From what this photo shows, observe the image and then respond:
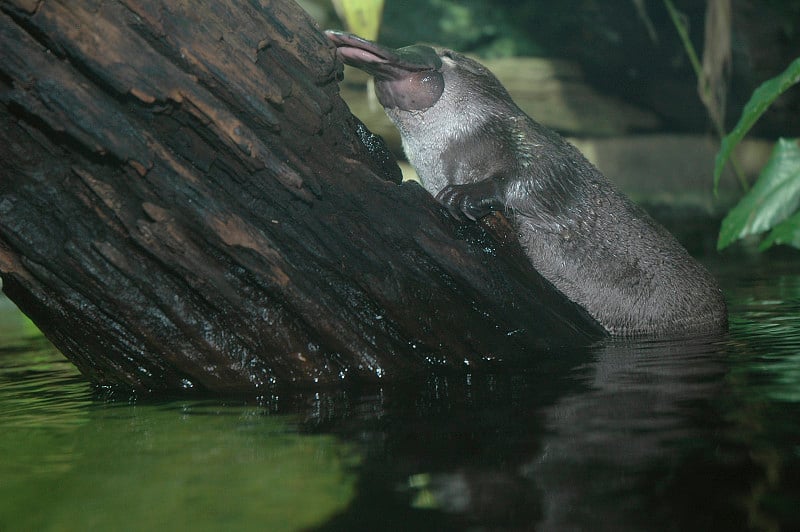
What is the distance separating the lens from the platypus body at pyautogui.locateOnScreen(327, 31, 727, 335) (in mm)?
3410

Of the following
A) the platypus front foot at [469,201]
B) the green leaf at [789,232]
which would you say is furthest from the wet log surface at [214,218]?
the green leaf at [789,232]

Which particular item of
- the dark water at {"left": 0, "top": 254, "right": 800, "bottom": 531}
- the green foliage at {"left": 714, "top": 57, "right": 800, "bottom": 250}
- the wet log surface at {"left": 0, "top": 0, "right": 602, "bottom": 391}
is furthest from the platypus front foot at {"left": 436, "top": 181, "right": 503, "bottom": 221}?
the green foliage at {"left": 714, "top": 57, "right": 800, "bottom": 250}

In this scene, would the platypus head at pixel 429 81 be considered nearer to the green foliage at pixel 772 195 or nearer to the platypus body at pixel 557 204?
the platypus body at pixel 557 204

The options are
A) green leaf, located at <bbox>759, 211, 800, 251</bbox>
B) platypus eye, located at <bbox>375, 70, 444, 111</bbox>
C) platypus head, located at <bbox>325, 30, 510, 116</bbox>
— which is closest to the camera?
green leaf, located at <bbox>759, 211, 800, 251</bbox>

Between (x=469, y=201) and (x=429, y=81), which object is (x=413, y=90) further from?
(x=469, y=201)

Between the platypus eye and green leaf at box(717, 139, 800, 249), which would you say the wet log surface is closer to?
the platypus eye

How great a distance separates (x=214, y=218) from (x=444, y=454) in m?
1.16

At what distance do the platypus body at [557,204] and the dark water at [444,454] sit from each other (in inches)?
29.2

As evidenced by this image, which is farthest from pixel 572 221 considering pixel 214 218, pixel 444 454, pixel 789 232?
pixel 444 454

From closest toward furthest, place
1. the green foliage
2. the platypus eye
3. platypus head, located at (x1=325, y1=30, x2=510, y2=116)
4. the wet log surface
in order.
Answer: the wet log surface < the green foliage < platypus head, located at (x1=325, y1=30, x2=510, y2=116) < the platypus eye

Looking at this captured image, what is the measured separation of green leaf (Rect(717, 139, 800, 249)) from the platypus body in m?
0.39

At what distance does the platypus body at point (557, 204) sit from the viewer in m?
3.41

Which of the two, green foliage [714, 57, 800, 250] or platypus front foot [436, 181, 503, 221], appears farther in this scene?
green foliage [714, 57, 800, 250]

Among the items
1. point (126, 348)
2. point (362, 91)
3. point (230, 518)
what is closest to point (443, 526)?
point (230, 518)
